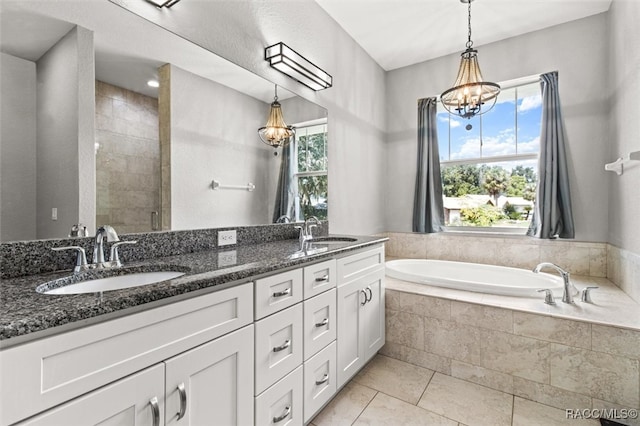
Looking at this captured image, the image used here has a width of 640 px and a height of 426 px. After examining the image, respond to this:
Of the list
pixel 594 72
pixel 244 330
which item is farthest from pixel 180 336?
pixel 594 72

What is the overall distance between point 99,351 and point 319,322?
102 cm

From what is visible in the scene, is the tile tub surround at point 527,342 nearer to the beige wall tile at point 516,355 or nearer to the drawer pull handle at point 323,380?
the beige wall tile at point 516,355

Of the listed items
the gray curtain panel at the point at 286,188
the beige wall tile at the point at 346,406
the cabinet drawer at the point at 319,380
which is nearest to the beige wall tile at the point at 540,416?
the beige wall tile at the point at 346,406

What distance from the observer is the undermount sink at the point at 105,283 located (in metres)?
0.93

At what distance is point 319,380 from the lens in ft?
5.14

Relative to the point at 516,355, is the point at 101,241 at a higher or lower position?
higher

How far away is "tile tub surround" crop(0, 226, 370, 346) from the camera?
626 mm

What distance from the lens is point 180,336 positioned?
0.91m

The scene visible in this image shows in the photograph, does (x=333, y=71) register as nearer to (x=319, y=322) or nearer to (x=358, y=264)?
(x=358, y=264)

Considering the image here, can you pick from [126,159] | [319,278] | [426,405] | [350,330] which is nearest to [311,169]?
[319,278]

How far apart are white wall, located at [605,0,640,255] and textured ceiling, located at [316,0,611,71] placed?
42 centimetres

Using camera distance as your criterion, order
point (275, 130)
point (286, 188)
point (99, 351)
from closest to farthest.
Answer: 1. point (99, 351)
2. point (275, 130)
3. point (286, 188)

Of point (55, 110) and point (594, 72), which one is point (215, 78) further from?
point (594, 72)

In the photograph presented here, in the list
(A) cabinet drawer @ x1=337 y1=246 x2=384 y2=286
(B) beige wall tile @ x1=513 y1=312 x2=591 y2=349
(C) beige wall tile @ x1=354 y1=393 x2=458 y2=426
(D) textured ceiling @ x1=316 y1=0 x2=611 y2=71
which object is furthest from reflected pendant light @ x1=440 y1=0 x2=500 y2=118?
(C) beige wall tile @ x1=354 y1=393 x2=458 y2=426
